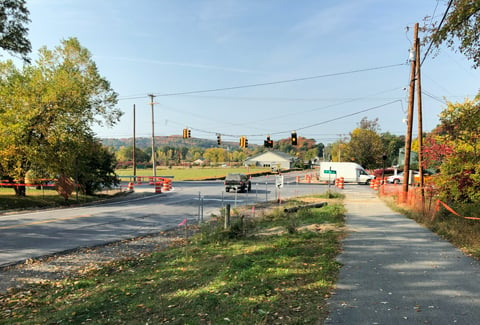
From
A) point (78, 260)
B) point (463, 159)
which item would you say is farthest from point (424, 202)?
point (78, 260)

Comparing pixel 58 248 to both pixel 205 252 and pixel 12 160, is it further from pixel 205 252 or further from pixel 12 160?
pixel 12 160

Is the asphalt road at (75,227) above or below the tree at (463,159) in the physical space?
below

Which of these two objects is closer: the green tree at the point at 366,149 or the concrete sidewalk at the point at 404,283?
the concrete sidewalk at the point at 404,283

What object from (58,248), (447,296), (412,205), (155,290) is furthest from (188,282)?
(412,205)

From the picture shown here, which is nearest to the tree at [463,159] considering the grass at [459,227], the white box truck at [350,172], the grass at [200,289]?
the grass at [459,227]

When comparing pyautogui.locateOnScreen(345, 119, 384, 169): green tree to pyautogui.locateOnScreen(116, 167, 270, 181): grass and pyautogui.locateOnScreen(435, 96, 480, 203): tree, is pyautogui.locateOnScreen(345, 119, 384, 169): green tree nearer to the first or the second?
pyautogui.locateOnScreen(116, 167, 270, 181): grass

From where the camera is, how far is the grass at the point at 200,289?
15.0ft

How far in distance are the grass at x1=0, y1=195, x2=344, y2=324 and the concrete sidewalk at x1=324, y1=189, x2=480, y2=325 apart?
36 centimetres

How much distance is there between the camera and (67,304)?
547cm

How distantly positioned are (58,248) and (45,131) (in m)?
12.6

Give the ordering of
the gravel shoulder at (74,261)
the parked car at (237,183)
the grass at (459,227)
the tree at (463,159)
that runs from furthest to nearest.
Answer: the parked car at (237,183) < the tree at (463,159) < the grass at (459,227) < the gravel shoulder at (74,261)

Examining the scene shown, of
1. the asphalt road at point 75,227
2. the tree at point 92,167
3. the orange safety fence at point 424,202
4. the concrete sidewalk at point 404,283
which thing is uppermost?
the tree at point 92,167

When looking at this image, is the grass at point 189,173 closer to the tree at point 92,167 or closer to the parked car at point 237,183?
the parked car at point 237,183

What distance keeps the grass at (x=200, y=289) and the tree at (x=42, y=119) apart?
14.3 metres
